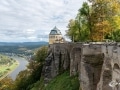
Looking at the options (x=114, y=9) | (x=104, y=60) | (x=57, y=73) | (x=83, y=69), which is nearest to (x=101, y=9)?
(x=114, y=9)

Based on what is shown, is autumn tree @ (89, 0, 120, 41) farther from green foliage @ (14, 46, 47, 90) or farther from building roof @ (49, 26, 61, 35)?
building roof @ (49, 26, 61, 35)

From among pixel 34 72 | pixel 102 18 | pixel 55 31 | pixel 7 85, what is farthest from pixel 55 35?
pixel 102 18

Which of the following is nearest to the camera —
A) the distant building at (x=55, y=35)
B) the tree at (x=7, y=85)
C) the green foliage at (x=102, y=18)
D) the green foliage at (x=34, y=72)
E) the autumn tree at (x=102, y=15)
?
the green foliage at (x=102, y=18)

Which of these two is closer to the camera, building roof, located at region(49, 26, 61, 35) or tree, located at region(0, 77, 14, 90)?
tree, located at region(0, 77, 14, 90)

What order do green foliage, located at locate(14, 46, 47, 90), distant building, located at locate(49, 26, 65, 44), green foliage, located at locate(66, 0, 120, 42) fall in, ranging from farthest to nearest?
distant building, located at locate(49, 26, 65, 44)
green foliage, located at locate(14, 46, 47, 90)
green foliage, located at locate(66, 0, 120, 42)

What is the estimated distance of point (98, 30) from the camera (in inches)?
1634

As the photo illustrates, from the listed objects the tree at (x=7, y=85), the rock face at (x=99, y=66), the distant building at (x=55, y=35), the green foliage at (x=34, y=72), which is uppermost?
the distant building at (x=55, y=35)

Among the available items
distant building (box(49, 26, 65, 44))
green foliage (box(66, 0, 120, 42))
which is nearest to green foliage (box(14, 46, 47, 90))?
distant building (box(49, 26, 65, 44))

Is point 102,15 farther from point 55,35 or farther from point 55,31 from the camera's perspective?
point 55,31

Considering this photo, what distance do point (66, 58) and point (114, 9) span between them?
40.0 feet

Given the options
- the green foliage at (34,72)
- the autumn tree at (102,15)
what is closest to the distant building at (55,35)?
the green foliage at (34,72)

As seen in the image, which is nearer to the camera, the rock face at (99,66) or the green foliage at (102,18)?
the rock face at (99,66)

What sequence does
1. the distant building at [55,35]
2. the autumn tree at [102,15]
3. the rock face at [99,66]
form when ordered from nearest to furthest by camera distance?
1. the rock face at [99,66]
2. the autumn tree at [102,15]
3. the distant building at [55,35]

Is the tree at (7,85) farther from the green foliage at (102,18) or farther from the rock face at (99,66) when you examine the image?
the rock face at (99,66)
